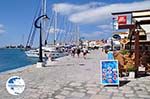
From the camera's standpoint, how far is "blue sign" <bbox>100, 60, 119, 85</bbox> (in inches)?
456

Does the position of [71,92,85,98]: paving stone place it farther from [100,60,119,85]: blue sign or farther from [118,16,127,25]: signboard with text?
[118,16,127,25]: signboard with text

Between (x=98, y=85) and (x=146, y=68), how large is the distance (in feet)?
18.0

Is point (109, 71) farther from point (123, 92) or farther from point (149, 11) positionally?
point (149, 11)

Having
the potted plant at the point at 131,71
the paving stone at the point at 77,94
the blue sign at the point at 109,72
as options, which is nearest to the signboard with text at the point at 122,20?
the potted plant at the point at 131,71

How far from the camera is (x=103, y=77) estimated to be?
1167 cm

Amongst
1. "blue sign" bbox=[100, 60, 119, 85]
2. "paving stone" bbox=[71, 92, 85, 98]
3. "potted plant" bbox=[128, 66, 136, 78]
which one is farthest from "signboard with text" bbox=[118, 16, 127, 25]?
"paving stone" bbox=[71, 92, 85, 98]

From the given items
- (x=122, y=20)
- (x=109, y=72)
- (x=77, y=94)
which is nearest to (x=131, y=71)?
(x=109, y=72)

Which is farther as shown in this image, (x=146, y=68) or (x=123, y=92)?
(x=146, y=68)

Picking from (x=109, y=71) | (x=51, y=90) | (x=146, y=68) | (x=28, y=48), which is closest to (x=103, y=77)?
(x=109, y=71)

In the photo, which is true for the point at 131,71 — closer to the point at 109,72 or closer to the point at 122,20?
the point at 109,72

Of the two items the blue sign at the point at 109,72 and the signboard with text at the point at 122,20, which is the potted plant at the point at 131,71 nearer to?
the blue sign at the point at 109,72

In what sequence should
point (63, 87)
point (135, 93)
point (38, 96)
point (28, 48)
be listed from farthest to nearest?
1. point (28, 48)
2. point (63, 87)
3. point (135, 93)
4. point (38, 96)

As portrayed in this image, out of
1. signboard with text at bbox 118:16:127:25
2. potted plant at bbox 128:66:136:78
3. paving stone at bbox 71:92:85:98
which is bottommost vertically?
paving stone at bbox 71:92:85:98

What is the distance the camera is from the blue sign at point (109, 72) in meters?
11.6
